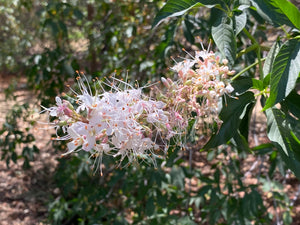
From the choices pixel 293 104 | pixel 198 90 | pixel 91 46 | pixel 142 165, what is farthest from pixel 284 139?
pixel 91 46

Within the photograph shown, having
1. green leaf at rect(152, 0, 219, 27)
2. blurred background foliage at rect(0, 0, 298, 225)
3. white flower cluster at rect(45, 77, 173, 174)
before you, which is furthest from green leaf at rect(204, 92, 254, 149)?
blurred background foliage at rect(0, 0, 298, 225)

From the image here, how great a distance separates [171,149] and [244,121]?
0.82ft

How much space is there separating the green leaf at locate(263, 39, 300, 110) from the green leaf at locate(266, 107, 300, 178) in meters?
0.09

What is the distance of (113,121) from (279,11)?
1.54ft

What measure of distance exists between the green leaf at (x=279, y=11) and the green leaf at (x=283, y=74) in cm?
8

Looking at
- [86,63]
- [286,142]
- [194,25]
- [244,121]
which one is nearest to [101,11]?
[86,63]

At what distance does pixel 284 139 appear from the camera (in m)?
0.80

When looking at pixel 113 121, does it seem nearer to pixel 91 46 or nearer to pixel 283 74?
pixel 283 74

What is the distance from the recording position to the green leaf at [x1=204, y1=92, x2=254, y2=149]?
33.8 inches

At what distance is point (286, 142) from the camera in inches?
31.4

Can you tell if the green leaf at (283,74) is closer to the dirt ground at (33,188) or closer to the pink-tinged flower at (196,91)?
the pink-tinged flower at (196,91)

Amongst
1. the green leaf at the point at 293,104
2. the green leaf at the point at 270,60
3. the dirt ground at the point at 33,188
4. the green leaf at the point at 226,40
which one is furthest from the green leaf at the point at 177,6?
the dirt ground at the point at 33,188

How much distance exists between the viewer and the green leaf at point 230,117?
86 centimetres

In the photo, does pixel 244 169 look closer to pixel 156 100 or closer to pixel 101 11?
pixel 101 11
